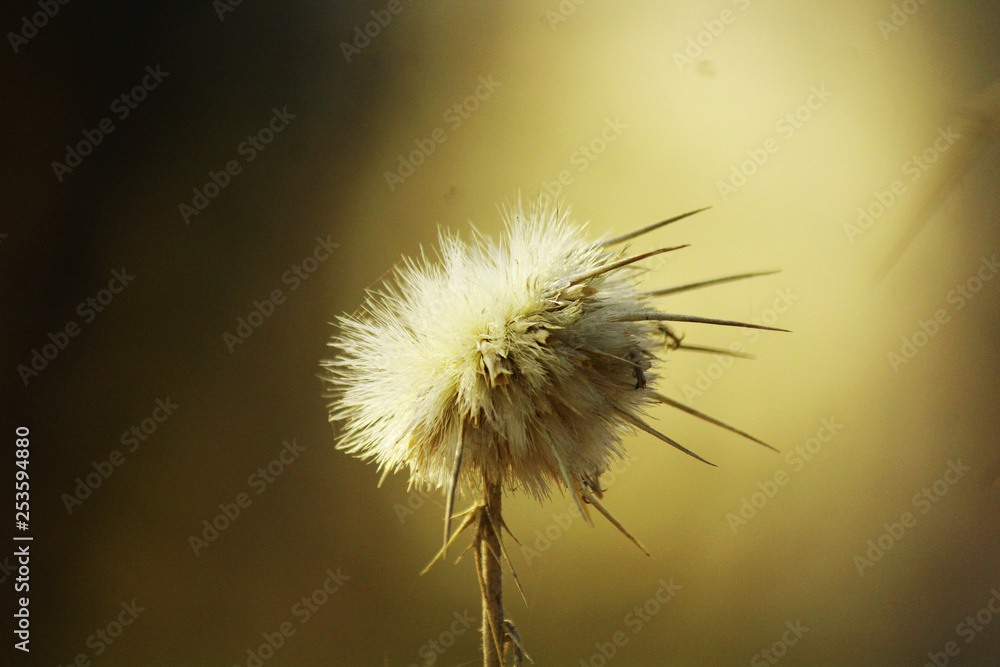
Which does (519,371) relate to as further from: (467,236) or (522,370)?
(467,236)

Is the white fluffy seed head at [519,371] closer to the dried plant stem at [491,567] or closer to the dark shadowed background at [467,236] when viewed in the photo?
the dried plant stem at [491,567]

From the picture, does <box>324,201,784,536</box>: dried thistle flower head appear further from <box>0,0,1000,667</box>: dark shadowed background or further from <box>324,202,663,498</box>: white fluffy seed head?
<box>0,0,1000,667</box>: dark shadowed background

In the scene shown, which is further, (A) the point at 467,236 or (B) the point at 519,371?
(A) the point at 467,236

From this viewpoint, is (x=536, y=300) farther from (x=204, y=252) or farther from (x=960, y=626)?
(x=960, y=626)

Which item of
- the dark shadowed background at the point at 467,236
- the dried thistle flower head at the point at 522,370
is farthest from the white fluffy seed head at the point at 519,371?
the dark shadowed background at the point at 467,236

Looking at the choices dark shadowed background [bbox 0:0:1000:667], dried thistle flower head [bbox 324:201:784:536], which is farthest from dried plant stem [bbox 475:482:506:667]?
dark shadowed background [bbox 0:0:1000:667]

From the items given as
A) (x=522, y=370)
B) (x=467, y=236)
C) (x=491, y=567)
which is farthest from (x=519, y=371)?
(x=467, y=236)

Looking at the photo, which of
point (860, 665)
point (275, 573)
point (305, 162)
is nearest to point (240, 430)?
point (275, 573)
